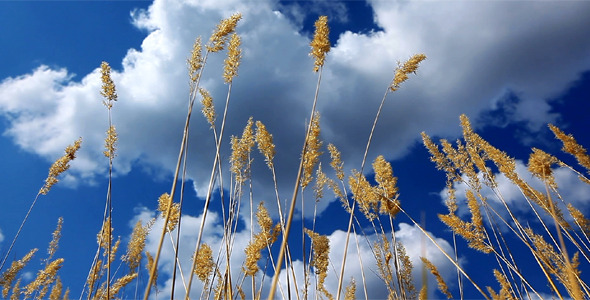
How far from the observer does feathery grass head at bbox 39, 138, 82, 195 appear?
Answer: 312 cm

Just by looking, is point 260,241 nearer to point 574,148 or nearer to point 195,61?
point 195,61

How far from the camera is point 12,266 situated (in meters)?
4.43

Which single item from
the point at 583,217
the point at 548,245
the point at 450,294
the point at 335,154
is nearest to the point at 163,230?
the point at 335,154

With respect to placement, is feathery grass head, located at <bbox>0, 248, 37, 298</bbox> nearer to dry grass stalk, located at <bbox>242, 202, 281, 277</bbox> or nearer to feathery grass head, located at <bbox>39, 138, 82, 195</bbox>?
feathery grass head, located at <bbox>39, 138, 82, 195</bbox>

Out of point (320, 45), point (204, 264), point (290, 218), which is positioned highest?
point (320, 45)

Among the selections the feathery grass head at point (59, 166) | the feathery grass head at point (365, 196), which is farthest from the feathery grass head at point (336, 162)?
the feathery grass head at point (59, 166)

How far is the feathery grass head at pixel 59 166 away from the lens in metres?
3.12

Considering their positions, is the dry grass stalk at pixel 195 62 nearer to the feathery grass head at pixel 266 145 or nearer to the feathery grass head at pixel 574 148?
the feathery grass head at pixel 266 145

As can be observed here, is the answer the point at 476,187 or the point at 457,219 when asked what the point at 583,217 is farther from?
the point at 457,219

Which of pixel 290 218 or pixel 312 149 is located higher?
pixel 312 149

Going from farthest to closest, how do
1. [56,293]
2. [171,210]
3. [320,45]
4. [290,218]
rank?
[56,293]
[171,210]
[320,45]
[290,218]

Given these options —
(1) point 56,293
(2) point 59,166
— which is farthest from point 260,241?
(1) point 56,293

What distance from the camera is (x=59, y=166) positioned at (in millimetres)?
3172

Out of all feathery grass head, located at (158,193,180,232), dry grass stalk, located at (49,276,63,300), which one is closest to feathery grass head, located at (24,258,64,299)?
dry grass stalk, located at (49,276,63,300)
